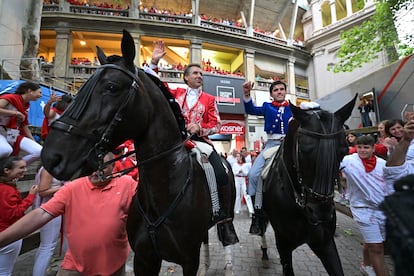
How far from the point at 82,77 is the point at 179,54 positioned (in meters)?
10.3

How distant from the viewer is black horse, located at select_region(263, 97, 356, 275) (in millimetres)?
2406

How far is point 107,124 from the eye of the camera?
5.66 feet

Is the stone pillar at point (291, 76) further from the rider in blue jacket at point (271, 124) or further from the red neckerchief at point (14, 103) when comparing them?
the red neckerchief at point (14, 103)

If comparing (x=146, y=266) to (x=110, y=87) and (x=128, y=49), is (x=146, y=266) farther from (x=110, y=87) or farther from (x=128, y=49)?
(x=128, y=49)

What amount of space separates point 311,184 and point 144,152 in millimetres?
1835

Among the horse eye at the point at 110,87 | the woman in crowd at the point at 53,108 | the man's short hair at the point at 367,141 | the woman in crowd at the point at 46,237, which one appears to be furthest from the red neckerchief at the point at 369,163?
the woman in crowd at the point at 53,108

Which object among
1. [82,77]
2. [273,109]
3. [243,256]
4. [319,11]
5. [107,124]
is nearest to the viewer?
[107,124]

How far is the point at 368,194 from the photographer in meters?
3.80

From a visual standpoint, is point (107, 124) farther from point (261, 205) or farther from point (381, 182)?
point (381, 182)

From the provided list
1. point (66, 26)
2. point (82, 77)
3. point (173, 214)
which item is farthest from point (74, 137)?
point (66, 26)

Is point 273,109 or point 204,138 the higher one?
point 273,109

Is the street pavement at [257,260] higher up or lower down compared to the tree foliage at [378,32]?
lower down

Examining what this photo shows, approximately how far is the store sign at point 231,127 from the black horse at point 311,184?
18.5 m

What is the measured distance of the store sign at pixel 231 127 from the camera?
21.9 meters
